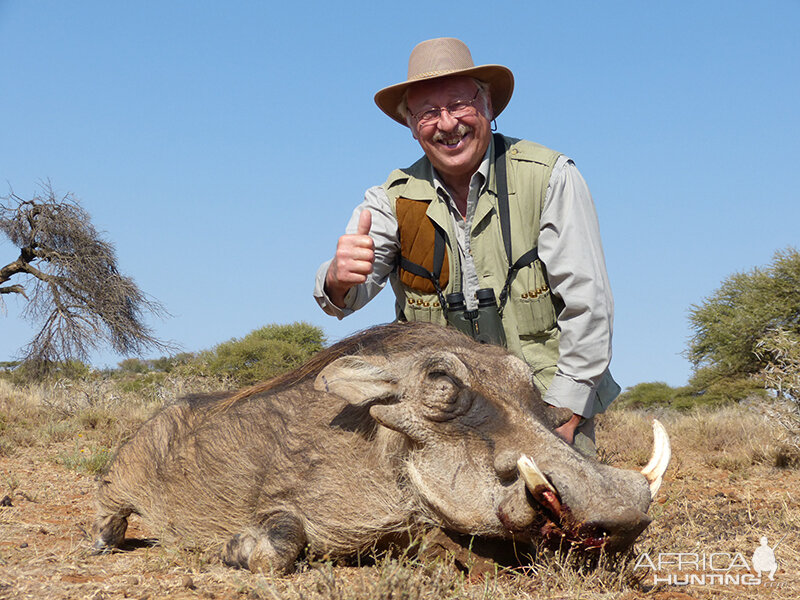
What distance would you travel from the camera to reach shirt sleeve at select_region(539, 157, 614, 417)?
12.5 feet

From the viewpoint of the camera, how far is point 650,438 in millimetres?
9023

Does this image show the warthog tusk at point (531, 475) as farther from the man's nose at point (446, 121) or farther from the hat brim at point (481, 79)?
the hat brim at point (481, 79)

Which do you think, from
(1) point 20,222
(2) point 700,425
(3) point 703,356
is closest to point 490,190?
(2) point 700,425

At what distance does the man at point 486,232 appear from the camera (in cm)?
398

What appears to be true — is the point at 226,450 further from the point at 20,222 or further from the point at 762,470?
the point at 20,222

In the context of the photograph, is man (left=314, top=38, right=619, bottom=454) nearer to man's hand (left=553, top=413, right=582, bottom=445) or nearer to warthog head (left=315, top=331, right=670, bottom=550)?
man's hand (left=553, top=413, right=582, bottom=445)

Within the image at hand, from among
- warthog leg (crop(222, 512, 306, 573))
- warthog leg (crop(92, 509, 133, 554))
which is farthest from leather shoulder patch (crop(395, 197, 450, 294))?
warthog leg (crop(92, 509, 133, 554))

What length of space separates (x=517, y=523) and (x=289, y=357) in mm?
12882

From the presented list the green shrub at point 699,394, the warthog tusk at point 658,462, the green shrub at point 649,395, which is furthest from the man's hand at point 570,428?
the green shrub at point 649,395

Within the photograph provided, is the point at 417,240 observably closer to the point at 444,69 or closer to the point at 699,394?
the point at 444,69

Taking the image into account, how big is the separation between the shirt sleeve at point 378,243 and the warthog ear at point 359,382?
959 millimetres

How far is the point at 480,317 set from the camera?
4230 mm

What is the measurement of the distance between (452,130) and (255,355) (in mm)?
11330

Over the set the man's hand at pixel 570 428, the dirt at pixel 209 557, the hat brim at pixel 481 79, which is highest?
the hat brim at pixel 481 79
